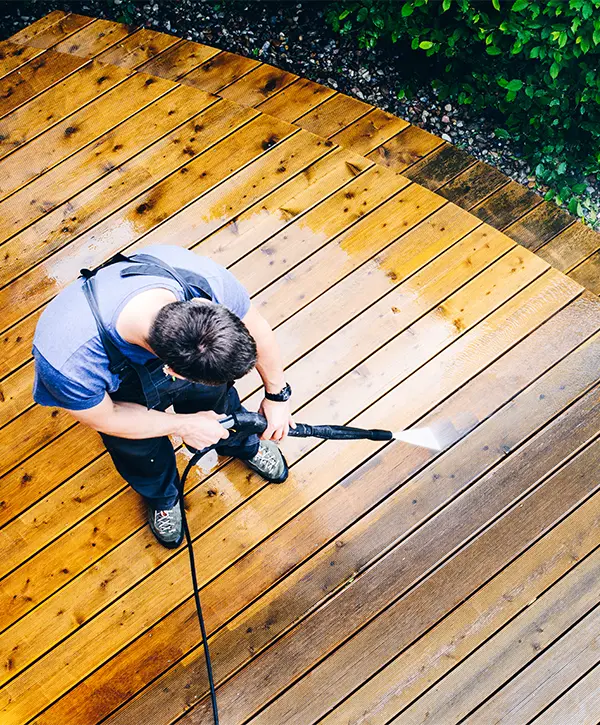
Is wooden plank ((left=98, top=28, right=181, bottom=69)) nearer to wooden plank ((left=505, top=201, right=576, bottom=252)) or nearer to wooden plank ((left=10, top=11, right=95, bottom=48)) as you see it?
wooden plank ((left=10, top=11, right=95, bottom=48))

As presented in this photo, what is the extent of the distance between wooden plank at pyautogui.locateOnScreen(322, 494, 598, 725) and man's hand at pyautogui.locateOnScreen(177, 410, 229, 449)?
1201 millimetres

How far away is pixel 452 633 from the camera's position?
2.58 metres

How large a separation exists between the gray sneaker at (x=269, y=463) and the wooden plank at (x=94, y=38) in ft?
7.67

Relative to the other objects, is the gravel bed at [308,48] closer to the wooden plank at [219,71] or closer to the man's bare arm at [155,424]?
Result: the wooden plank at [219,71]

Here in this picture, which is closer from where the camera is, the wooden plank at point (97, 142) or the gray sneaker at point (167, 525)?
the gray sneaker at point (167, 525)

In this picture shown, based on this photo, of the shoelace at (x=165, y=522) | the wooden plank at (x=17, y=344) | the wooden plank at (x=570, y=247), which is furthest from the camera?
the wooden plank at (x=570, y=247)

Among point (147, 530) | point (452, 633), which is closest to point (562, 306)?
point (452, 633)

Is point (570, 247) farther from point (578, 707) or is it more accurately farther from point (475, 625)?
point (578, 707)

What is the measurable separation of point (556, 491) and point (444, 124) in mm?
2101

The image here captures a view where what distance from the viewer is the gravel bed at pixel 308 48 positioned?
3691mm

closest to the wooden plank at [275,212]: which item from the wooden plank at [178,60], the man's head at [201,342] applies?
the wooden plank at [178,60]

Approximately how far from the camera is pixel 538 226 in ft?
10.4

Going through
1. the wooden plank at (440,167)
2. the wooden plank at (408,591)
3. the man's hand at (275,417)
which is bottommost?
the wooden plank at (408,591)

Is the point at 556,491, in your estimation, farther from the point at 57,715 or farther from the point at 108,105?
the point at 108,105
